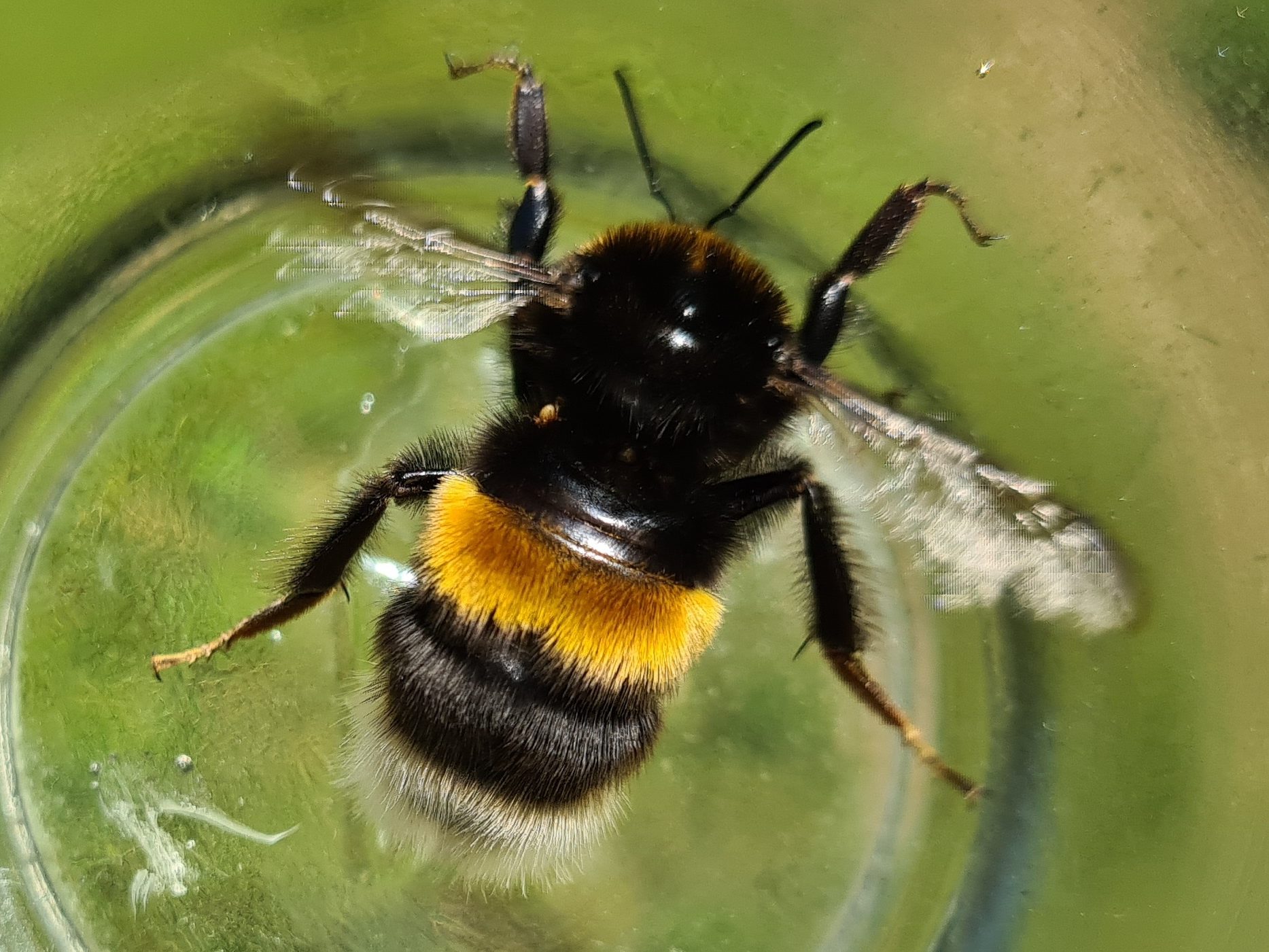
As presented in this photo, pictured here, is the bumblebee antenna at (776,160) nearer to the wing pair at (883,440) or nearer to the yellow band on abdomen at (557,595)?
the wing pair at (883,440)

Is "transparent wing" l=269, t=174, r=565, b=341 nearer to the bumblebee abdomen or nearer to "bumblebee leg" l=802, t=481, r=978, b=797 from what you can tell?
the bumblebee abdomen

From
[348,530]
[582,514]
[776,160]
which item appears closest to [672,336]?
[582,514]

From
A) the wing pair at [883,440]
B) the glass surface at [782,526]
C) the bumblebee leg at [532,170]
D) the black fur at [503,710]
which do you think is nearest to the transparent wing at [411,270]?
the wing pair at [883,440]

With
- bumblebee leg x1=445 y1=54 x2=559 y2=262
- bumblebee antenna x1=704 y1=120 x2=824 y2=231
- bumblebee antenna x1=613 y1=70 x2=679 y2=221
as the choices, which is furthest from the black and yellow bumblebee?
bumblebee antenna x1=613 y1=70 x2=679 y2=221

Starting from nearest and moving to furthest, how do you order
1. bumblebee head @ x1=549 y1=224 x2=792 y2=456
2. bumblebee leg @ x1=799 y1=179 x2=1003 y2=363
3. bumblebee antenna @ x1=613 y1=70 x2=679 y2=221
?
bumblebee head @ x1=549 y1=224 x2=792 y2=456 → bumblebee leg @ x1=799 y1=179 x2=1003 y2=363 → bumblebee antenna @ x1=613 y1=70 x2=679 y2=221

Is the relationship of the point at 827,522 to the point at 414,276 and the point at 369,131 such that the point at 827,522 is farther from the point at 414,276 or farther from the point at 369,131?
the point at 369,131

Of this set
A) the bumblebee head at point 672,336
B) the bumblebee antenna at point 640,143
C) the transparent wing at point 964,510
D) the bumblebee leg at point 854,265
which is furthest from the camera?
the bumblebee antenna at point 640,143

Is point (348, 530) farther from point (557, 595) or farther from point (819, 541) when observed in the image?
point (819, 541)

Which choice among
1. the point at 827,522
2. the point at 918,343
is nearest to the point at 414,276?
the point at 827,522
